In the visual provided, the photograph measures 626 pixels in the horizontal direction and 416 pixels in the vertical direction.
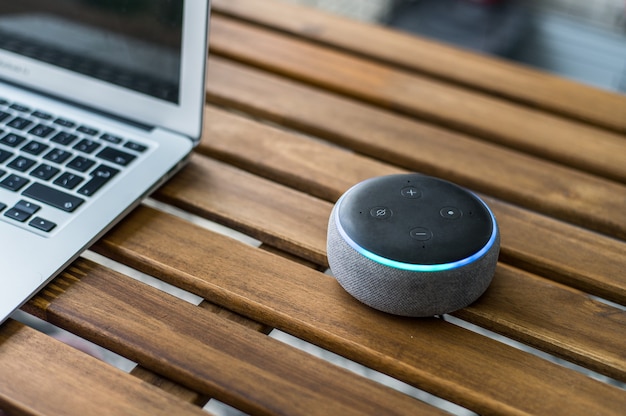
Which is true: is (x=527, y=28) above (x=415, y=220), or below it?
below

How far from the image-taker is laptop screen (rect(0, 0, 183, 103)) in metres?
0.61

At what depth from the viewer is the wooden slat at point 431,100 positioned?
0.72 metres

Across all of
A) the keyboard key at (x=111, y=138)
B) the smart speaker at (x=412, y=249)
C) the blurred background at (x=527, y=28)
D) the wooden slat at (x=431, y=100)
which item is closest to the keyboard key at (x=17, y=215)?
the keyboard key at (x=111, y=138)

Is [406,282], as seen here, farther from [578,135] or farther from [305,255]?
[578,135]

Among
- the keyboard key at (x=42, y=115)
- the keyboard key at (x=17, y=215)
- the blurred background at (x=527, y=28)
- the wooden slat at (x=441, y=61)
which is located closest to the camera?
the keyboard key at (x=17, y=215)

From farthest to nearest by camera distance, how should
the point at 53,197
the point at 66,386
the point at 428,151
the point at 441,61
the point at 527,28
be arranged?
the point at 527,28 < the point at 441,61 < the point at 428,151 < the point at 53,197 < the point at 66,386

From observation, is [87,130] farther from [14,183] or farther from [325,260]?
[325,260]

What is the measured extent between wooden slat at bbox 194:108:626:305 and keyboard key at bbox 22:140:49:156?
10cm

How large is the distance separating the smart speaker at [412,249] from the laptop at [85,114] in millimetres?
176

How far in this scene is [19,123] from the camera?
0.63 metres

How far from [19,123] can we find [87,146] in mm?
72

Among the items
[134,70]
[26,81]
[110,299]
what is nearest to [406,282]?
[110,299]

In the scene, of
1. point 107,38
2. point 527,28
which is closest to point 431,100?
point 107,38

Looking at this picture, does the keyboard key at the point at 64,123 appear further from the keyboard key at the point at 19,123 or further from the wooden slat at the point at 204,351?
the wooden slat at the point at 204,351
